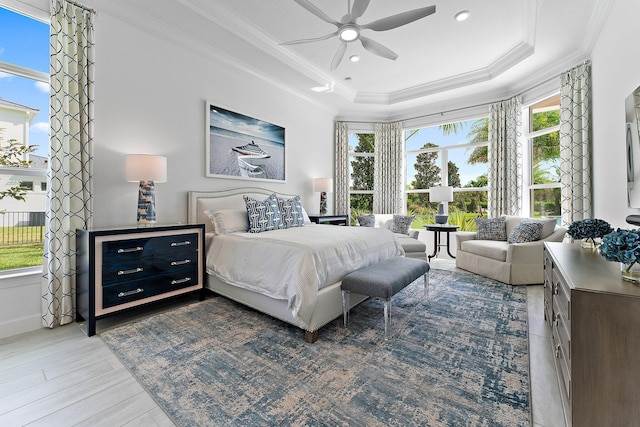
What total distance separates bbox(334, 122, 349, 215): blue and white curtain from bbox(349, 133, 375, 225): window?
1.07ft

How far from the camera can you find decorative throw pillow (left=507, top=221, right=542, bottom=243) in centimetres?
376

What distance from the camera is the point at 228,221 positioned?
3.27 m

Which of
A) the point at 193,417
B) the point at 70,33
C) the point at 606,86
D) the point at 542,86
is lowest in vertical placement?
the point at 193,417

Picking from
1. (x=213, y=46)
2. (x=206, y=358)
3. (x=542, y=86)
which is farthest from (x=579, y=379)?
(x=542, y=86)

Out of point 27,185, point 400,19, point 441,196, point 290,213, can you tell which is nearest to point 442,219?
point 441,196

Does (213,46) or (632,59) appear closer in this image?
(632,59)

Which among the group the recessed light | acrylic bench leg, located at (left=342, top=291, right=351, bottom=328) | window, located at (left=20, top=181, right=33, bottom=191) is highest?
the recessed light

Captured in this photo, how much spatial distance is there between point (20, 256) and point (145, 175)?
1.24 m

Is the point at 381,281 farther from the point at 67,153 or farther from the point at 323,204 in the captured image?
the point at 323,204

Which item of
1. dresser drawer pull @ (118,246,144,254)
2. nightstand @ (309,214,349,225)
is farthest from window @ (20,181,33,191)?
nightstand @ (309,214,349,225)

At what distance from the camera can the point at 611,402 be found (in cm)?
115

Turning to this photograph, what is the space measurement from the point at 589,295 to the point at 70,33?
4092 mm

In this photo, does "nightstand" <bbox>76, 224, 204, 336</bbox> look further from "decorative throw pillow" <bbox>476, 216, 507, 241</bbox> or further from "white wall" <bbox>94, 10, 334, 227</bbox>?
"decorative throw pillow" <bbox>476, 216, 507, 241</bbox>

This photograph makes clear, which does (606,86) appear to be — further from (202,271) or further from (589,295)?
(202,271)
